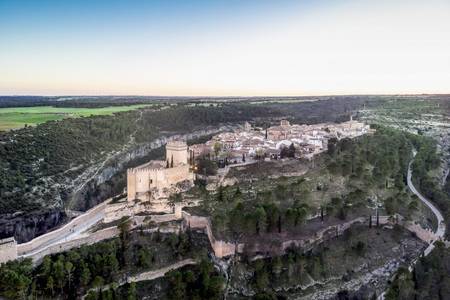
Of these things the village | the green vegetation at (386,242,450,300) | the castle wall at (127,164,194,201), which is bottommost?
the green vegetation at (386,242,450,300)

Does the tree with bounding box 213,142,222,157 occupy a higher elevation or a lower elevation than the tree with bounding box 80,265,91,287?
higher

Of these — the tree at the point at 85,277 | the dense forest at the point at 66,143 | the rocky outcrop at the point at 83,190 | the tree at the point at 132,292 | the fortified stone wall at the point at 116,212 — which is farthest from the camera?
the dense forest at the point at 66,143

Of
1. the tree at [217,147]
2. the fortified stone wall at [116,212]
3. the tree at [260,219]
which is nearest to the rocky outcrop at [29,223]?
the fortified stone wall at [116,212]

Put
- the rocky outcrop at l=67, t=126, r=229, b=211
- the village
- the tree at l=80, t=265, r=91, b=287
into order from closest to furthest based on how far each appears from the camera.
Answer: the tree at l=80, t=265, r=91, b=287, the village, the rocky outcrop at l=67, t=126, r=229, b=211

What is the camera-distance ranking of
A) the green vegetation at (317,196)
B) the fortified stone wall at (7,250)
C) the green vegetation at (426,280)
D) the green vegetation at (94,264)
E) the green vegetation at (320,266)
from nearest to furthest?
the green vegetation at (94,264)
the fortified stone wall at (7,250)
the green vegetation at (426,280)
the green vegetation at (320,266)
the green vegetation at (317,196)

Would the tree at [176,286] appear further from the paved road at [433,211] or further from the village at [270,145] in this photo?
the paved road at [433,211]

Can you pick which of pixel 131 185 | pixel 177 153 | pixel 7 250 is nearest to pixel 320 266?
pixel 177 153

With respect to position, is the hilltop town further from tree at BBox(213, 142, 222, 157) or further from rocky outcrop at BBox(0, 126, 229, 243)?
rocky outcrop at BBox(0, 126, 229, 243)

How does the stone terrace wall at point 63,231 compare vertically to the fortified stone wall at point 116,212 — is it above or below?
below

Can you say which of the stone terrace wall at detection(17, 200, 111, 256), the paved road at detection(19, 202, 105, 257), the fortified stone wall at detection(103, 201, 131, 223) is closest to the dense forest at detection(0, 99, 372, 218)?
the stone terrace wall at detection(17, 200, 111, 256)

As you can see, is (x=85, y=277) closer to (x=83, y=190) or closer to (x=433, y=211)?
(x=83, y=190)

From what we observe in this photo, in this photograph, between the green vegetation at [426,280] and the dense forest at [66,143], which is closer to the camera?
the green vegetation at [426,280]

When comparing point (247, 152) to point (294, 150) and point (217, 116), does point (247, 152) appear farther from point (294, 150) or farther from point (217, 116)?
point (217, 116)
